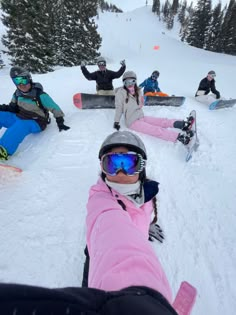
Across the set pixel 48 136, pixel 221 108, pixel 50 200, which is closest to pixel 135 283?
pixel 50 200

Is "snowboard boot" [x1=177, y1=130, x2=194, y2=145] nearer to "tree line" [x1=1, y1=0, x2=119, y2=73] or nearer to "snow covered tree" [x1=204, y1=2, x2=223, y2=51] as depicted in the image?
"tree line" [x1=1, y1=0, x2=119, y2=73]

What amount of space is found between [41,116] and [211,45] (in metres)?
41.6

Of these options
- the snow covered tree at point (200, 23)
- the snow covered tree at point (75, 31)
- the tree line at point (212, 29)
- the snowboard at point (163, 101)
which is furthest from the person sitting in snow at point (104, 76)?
the snow covered tree at point (200, 23)

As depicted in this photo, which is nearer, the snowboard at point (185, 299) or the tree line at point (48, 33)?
the snowboard at point (185, 299)

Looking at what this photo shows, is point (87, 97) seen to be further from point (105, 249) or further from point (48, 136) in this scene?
point (105, 249)

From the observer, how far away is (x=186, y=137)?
4641 millimetres

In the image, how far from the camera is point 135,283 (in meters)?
0.98

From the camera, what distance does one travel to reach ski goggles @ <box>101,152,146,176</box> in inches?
80.0

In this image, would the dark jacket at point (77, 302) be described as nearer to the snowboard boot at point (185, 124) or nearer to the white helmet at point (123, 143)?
the white helmet at point (123, 143)

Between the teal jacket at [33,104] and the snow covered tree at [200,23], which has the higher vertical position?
the snow covered tree at [200,23]

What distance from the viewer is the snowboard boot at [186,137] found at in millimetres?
4628

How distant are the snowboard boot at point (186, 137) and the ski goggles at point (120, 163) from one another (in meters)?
2.89

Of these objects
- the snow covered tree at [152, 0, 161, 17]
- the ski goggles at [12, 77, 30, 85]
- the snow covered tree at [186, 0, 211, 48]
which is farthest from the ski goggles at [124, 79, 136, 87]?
the snow covered tree at [152, 0, 161, 17]

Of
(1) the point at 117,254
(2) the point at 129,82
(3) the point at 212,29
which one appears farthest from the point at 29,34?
(3) the point at 212,29
